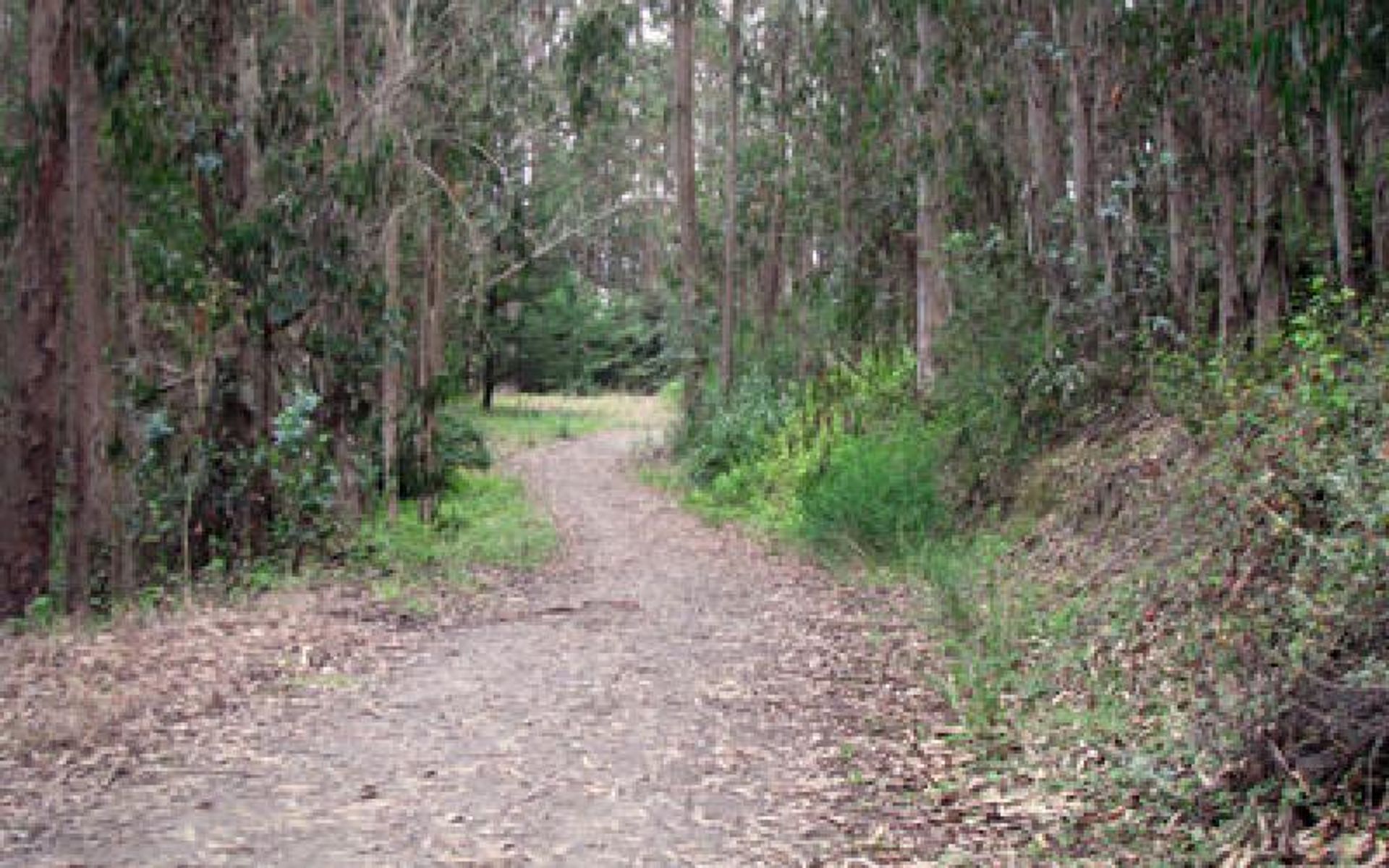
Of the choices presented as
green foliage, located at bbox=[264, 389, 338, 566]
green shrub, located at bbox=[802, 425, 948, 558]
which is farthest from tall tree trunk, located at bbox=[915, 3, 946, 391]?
green foliage, located at bbox=[264, 389, 338, 566]

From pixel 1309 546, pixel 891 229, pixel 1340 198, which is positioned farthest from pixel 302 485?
pixel 891 229

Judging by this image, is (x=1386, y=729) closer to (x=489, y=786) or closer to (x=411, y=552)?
(x=489, y=786)

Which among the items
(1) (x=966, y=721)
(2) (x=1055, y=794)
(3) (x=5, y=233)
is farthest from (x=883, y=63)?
(2) (x=1055, y=794)

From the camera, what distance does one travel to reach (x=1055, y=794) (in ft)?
18.3

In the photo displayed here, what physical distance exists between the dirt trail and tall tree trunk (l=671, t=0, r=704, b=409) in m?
12.6

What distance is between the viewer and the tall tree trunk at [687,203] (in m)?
21.7

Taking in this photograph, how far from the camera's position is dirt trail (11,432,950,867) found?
520cm

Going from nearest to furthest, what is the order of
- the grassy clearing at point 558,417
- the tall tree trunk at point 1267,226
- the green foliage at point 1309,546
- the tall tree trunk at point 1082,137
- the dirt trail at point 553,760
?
1. the green foliage at point 1309,546
2. the dirt trail at point 553,760
3. the tall tree trunk at point 1267,226
4. the tall tree trunk at point 1082,137
5. the grassy clearing at point 558,417

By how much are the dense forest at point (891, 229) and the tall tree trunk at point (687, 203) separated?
4.05 m

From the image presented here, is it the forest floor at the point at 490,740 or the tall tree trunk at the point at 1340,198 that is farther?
the tall tree trunk at the point at 1340,198

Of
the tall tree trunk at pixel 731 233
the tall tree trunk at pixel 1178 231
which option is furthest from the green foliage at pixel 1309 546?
the tall tree trunk at pixel 731 233

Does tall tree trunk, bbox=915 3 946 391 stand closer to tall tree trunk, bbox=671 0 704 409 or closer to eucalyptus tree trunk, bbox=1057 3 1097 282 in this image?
eucalyptus tree trunk, bbox=1057 3 1097 282

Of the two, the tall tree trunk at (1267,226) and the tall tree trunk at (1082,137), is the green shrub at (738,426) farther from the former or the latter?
the tall tree trunk at (1267,226)

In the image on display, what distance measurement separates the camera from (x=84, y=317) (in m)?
10.4
